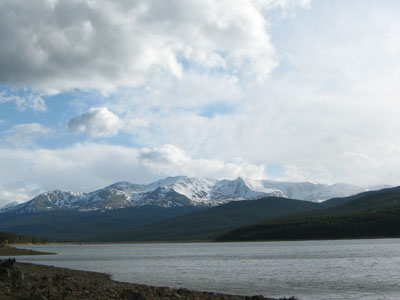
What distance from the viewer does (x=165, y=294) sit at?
36.6m

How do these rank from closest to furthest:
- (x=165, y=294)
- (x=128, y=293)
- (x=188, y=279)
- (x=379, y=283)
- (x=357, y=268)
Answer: (x=128, y=293)
(x=165, y=294)
(x=379, y=283)
(x=188, y=279)
(x=357, y=268)

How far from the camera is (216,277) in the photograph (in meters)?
64.5

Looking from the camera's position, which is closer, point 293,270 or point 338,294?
point 338,294

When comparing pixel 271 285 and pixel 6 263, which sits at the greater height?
pixel 6 263


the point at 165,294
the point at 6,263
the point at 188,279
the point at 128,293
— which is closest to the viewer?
the point at 128,293

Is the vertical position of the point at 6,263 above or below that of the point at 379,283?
above

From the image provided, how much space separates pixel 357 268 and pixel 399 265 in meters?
7.53

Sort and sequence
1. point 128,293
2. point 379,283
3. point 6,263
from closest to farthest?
point 128,293 < point 6,263 < point 379,283

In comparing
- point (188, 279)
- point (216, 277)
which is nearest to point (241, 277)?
point (216, 277)

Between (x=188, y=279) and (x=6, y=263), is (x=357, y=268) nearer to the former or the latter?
(x=188, y=279)

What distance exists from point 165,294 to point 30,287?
10443 millimetres

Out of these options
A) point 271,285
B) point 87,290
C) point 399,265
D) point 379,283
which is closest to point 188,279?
point 271,285

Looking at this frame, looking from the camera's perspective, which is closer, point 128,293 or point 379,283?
point 128,293

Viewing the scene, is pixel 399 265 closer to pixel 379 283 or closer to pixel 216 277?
pixel 379 283
